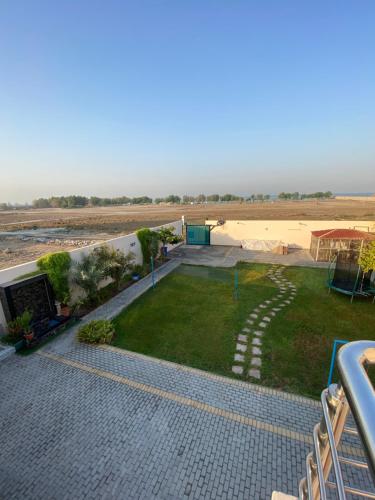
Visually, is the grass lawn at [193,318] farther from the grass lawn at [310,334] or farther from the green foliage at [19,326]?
the green foliage at [19,326]

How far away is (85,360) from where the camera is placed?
618 centimetres

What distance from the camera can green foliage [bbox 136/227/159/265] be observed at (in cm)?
1295

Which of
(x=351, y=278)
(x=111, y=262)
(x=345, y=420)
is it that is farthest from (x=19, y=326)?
(x=351, y=278)

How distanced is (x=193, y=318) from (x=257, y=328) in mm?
1988

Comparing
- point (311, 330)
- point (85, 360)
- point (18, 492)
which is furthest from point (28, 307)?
point (311, 330)

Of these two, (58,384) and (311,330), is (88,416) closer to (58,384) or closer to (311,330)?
(58,384)

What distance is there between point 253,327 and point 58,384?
5204mm

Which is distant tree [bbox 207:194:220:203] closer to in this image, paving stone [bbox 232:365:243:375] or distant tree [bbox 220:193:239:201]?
distant tree [bbox 220:193:239:201]

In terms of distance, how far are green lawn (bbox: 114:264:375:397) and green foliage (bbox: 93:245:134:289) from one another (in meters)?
1.46

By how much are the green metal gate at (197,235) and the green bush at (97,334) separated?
12.4 metres

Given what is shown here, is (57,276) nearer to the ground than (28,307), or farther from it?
farther from it

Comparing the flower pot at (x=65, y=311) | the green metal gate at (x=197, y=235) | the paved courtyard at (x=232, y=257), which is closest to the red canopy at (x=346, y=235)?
the paved courtyard at (x=232, y=257)

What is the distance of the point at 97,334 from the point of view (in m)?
6.79

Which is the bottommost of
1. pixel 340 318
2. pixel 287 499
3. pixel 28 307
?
pixel 340 318
